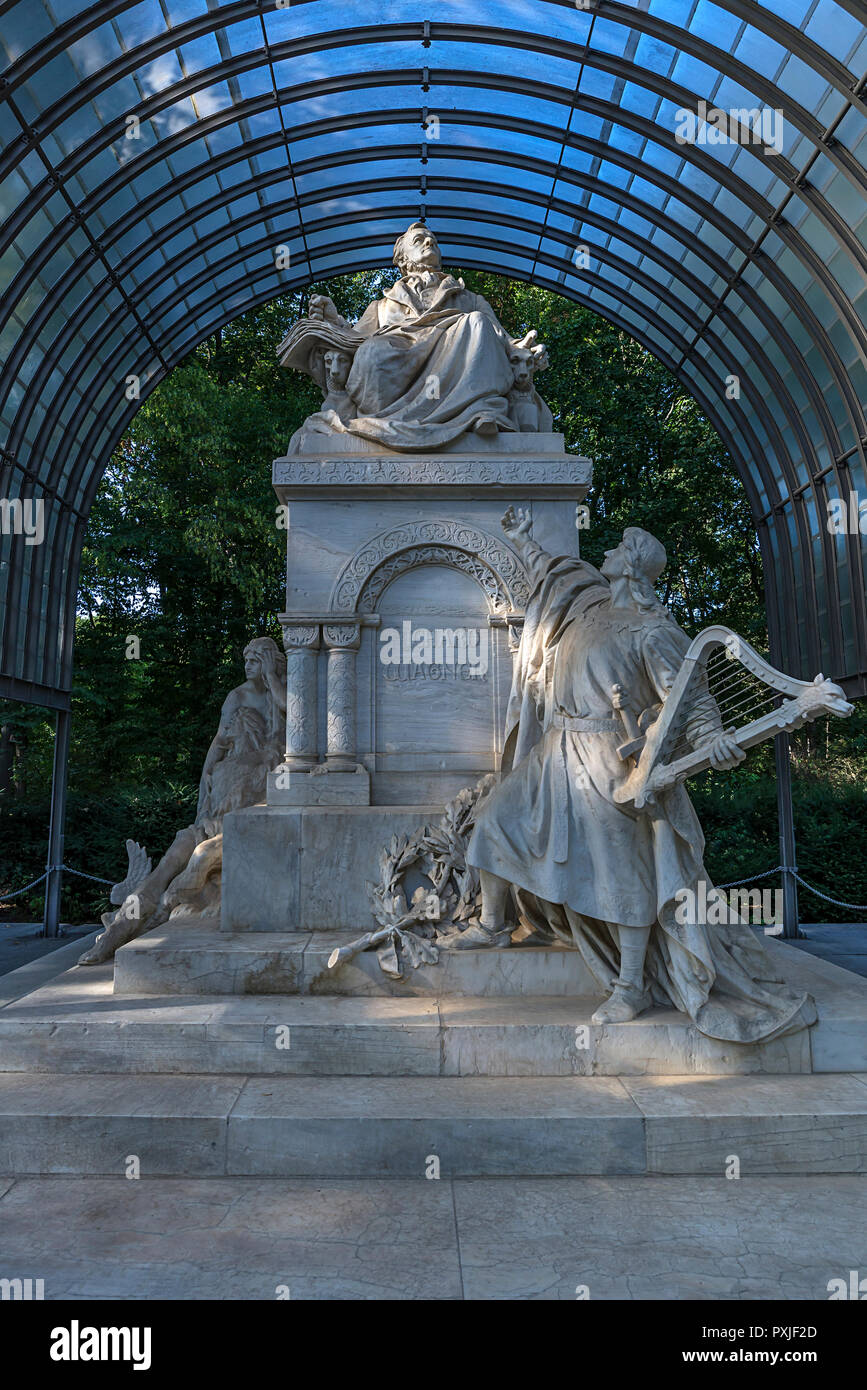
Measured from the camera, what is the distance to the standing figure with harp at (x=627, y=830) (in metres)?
5.17

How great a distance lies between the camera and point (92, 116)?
1010cm

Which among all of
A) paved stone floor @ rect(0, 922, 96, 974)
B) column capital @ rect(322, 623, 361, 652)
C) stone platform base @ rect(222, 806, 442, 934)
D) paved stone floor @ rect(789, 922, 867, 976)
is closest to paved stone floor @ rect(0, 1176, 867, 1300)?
stone platform base @ rect(222, 806, 442, 934)

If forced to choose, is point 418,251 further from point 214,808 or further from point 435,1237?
point 435,1237

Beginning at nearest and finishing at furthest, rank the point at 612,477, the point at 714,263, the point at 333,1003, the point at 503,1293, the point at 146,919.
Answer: the point at 503,1293, the point at 333,1003, the point at 146,919, the point at 714,263, the point at 612,477

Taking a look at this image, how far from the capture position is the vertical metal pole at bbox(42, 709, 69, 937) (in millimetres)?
12414

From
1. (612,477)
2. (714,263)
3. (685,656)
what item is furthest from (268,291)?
(685,656)

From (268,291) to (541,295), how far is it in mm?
8134

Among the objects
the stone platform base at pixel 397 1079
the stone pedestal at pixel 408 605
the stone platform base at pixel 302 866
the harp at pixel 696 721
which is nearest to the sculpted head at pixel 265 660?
the stone pedestal at pixel 408 605

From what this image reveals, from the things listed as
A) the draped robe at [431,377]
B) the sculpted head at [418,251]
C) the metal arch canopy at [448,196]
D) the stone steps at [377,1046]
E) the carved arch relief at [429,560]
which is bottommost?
the stone steps at [377,1046]

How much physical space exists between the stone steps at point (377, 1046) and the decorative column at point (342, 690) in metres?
2.20

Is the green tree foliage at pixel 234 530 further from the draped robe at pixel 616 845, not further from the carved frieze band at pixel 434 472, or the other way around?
the draped robe at pixel 616 845

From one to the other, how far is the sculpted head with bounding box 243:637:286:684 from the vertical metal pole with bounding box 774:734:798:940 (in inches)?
264

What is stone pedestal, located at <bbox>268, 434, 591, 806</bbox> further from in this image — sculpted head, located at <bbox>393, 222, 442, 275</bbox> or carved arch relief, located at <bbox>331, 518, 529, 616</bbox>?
sculpted head, located at <bbox>393, 222, 442, 275</bbox>

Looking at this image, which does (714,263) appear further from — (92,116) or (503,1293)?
(503,1293)
